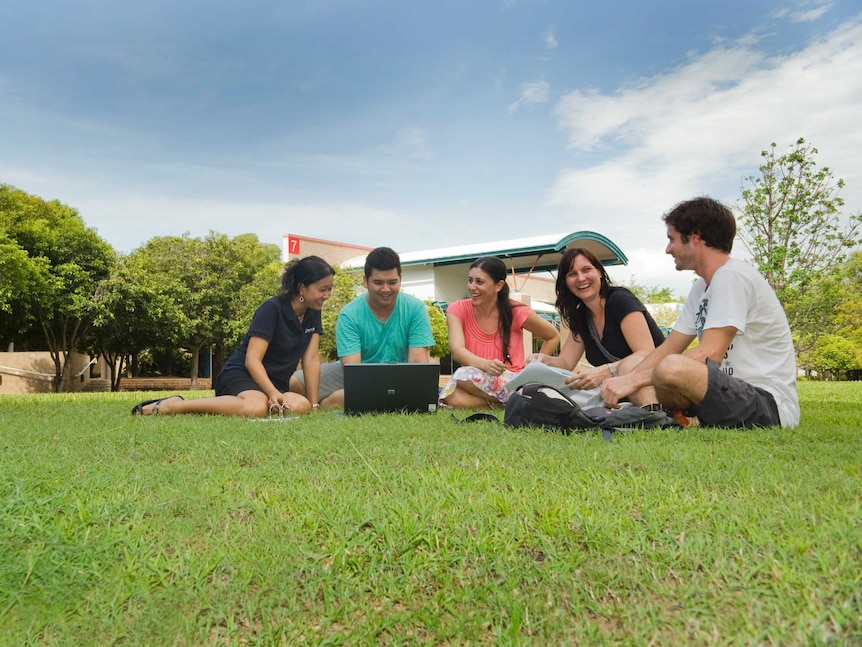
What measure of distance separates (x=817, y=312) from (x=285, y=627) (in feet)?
76.2

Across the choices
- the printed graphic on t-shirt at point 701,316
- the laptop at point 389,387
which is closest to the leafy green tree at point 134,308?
the laptop at point 389,387

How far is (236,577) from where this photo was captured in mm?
2348

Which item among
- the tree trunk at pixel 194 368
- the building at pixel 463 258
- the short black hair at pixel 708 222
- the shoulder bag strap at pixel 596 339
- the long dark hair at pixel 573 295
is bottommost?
the tree trunk at pixel 194 368

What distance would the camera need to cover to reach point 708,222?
4.29m

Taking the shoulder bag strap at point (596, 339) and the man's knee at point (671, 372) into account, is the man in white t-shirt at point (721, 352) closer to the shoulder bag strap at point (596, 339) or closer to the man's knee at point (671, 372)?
the man's knee at point (671, 372)

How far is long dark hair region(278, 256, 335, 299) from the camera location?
6094 millimetres

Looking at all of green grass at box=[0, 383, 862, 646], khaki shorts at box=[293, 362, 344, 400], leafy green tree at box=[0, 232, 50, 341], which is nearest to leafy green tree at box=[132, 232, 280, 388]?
leafy green tree at box=[0, 232, 50, 341]

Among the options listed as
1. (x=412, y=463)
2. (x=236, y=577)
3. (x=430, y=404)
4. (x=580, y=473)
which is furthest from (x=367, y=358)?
(x=236, y=577)

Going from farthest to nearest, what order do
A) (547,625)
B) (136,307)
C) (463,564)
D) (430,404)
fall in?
(136,307) < (430,404) < (463,564) < (547,625)

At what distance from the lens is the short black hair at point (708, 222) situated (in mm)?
4293

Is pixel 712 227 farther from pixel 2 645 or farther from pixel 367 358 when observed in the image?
pixel 2 645

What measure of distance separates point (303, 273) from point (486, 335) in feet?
6.46

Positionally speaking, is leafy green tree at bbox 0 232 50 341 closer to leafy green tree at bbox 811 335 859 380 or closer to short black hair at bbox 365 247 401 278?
short black hair at bbox 365 247 401 278

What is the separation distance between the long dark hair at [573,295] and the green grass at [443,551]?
7.38 feet
